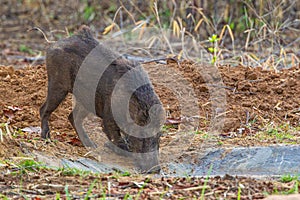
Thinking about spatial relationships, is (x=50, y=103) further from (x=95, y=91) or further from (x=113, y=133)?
(x=113, y=133)

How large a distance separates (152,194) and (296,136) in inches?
100

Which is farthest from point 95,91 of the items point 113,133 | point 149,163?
point 149,163

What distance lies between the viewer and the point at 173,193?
4191 mm

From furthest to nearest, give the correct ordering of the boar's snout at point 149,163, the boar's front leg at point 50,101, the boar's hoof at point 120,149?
the boar's front leg at point 50,101, the boar's hoof at point 120,149, the boar's snout at point 149,163

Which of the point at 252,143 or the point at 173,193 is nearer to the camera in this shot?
the point at 173,193

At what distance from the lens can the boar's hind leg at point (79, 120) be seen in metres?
6.16

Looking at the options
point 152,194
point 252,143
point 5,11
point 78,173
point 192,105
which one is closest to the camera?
point 152,194

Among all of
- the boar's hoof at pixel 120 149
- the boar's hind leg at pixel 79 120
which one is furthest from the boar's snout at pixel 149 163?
the boar's hind leg at pixel 79 120

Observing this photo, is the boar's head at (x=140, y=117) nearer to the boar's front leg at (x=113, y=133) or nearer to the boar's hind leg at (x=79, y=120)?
the boar's front leg at (x=113, y=133)

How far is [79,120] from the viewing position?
6.26m

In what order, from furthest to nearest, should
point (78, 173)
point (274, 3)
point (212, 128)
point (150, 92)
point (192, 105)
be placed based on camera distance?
1. point (274, 3)
2. point (192, 105)
3. point (212, 128)
4. point (150, 92)
5. point (78, 173)

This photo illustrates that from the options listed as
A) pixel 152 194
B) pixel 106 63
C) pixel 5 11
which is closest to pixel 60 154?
pixel 106 63

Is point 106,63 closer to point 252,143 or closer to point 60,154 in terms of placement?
point 60,154

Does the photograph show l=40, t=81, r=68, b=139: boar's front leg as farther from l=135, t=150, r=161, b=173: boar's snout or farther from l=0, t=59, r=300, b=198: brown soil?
l=135, t=150, r=161, b=173: boar's snout
